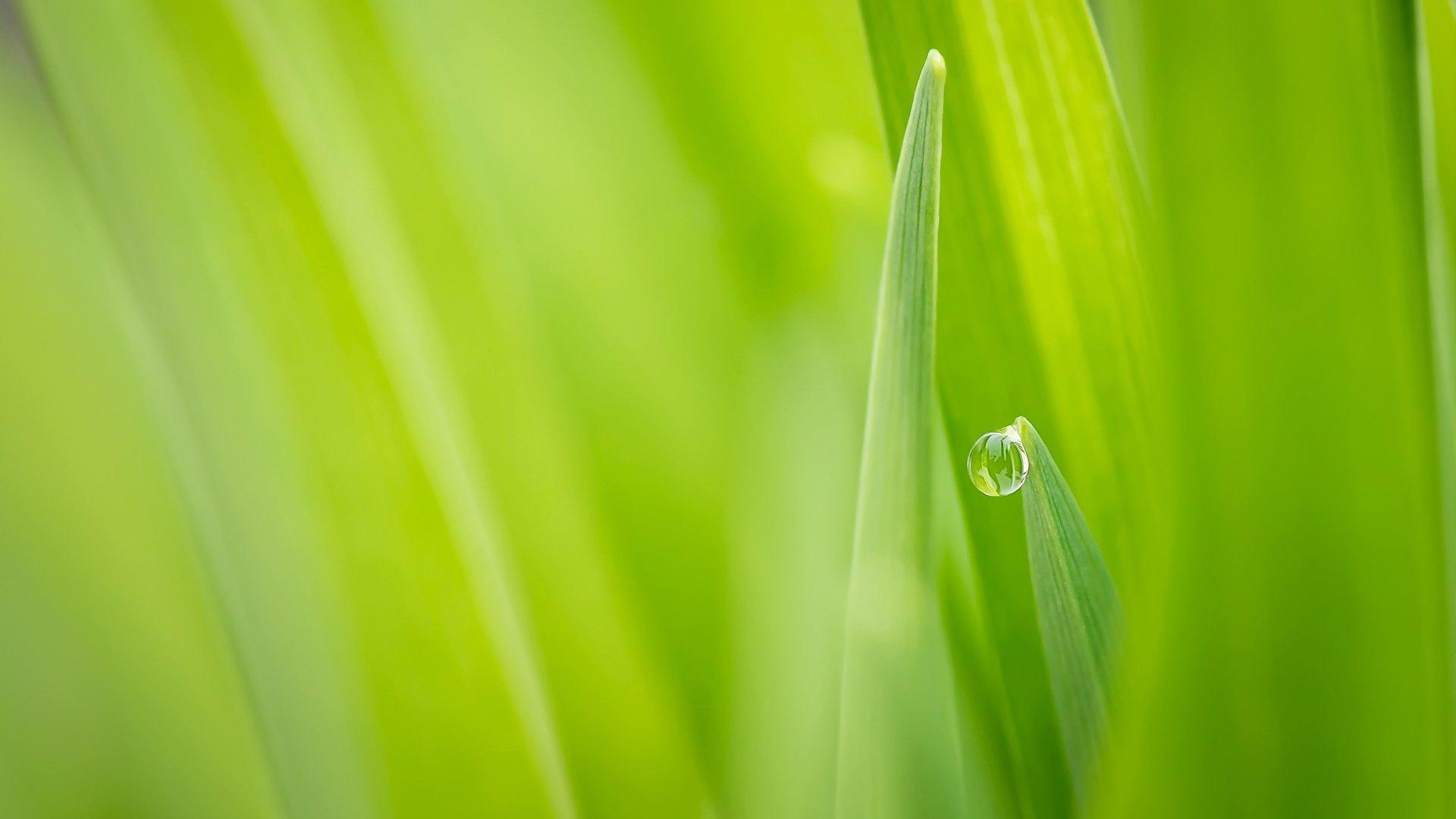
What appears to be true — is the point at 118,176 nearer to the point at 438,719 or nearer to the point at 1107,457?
the point at 438,719

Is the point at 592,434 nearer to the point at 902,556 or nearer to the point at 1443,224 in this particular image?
the point at 902,556

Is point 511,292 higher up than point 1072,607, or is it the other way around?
point 511,292

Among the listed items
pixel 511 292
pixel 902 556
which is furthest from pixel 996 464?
pixel 511 292

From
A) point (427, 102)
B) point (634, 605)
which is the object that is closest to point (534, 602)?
point (634, 605)

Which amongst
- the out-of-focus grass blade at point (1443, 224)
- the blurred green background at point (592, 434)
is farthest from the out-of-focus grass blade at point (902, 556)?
the out-of-focus grass blade at point (1443, 224)

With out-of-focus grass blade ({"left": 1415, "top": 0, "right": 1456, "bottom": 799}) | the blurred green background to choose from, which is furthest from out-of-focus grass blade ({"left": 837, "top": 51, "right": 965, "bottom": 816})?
out-of-focus grass blade ({"left": 1415, "top": 0, "right": 1456, "bottom": 799})

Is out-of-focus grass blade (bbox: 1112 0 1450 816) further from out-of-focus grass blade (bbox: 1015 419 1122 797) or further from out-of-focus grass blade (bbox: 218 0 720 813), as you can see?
out-of-focus grass blade (bbox: 218 0 720 813)
